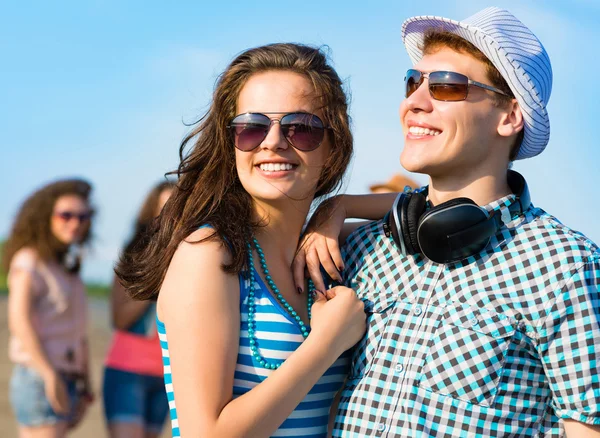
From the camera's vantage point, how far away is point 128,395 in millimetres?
6172

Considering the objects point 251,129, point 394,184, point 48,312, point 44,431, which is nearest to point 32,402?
point 44,431

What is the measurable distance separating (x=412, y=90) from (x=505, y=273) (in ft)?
2.68

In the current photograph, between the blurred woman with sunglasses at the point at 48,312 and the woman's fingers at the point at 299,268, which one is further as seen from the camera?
the blurred woman with sunglasses at the point at 48,312

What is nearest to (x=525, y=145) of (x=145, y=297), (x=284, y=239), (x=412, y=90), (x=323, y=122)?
(x=412, y=90)

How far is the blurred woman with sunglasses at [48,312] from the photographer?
616 centimetres

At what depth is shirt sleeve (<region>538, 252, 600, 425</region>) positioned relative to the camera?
8.45 feet

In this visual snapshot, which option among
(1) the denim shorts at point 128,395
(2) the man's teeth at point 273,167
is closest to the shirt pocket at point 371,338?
(2) the man's teeth at point 273,167

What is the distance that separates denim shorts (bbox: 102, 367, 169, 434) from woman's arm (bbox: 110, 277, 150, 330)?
37 cm

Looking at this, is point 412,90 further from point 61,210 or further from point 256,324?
point 61,210

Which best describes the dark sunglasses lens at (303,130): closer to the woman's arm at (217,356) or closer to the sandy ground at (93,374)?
the woman's arm at (217,356)

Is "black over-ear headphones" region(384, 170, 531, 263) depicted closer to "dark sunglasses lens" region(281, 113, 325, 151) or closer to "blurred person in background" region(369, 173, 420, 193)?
"dark sunglasses lens" region(281, 113, 325, 151)

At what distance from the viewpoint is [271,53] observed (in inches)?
123

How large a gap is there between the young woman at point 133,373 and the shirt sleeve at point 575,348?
401 cm

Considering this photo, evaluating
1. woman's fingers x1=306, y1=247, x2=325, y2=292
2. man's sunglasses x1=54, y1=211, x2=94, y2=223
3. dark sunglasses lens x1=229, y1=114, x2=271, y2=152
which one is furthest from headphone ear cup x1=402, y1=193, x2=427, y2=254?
man's sunglasses x1=54, y1=211, x2=94, y2=223
